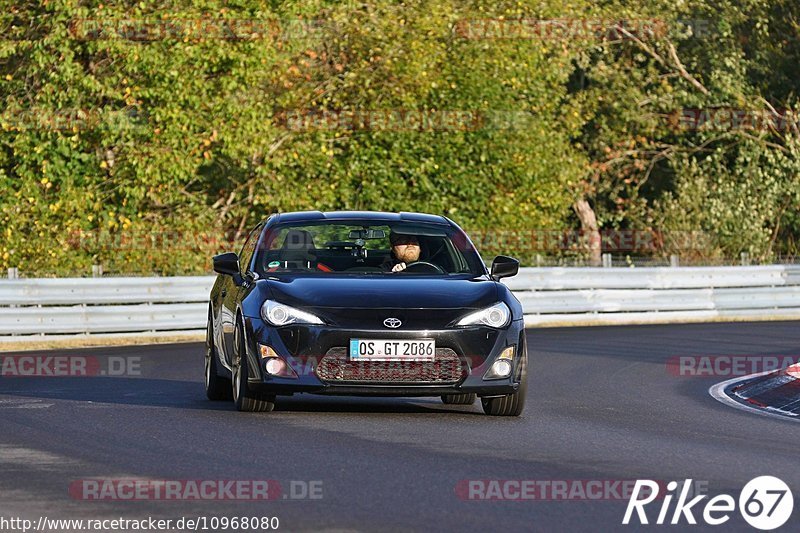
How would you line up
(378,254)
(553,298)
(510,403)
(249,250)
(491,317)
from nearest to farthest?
(491,317), (510,403), (378,254), (249,250), (553,298)

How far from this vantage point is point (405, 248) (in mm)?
13172

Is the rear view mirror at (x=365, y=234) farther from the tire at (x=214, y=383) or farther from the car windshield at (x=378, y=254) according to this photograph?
the tire at (x=214, y=383)

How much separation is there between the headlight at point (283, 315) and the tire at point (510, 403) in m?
1.62

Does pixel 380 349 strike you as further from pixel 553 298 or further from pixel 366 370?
pixel 553 298

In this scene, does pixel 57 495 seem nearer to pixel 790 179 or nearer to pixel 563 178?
pixel 563 178

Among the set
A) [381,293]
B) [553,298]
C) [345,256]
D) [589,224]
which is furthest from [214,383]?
[589,224]

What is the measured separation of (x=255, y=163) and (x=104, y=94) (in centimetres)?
398

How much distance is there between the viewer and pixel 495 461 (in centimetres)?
960

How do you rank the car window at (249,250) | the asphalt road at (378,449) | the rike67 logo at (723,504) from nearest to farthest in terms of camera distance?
the rike67 logo at (723,504)
the asphalt road at (378,449)
the car window at (249,250)

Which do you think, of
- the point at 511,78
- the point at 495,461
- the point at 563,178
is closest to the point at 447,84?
the point at 511,78

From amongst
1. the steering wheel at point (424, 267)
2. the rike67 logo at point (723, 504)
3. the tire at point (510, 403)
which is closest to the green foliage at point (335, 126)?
the steering wheel at point (424, 267)

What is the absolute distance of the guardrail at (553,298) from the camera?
23.2 m

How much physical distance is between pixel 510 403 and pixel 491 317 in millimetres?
827

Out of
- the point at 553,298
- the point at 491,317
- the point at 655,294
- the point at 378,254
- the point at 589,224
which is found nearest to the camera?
the point at 491,317
